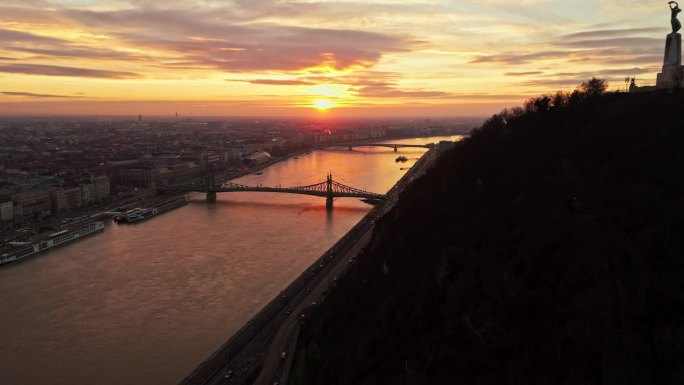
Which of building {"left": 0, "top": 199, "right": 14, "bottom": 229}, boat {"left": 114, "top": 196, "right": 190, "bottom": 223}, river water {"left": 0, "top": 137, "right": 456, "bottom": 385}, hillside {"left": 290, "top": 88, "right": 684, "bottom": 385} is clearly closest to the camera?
hillside {"left": 290, "top": 88, "right": 684, "bottom": 385}

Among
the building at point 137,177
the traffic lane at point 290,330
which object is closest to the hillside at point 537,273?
the traffic lane at point 290,330

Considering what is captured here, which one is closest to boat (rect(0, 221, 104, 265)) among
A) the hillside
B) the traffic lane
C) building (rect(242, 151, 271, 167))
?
the traffic lane

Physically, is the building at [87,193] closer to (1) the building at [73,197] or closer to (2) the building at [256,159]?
(1) the building at [73,197]

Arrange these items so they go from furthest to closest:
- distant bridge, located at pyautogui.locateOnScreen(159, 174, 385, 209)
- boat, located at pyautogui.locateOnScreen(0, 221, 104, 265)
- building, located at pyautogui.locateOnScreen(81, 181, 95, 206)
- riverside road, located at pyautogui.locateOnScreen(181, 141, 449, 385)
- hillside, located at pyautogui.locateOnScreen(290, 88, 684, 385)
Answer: building, located at pyautogui.locateOnScreen(81, 181, 95, 206), distant bridge, located at pyautogui.locateOnScreen(159, 174, 385, 209), boat, located at pyautogui.locateOnScreen(0, 221, 104, 265), riverside road, located at pyautogui.locateOnScreen(181, 141, 449, 385), hillside, located at pyautogui.locateOnScreen(290, 88, 684, 385)

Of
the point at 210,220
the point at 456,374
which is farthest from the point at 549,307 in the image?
the point at 210,220

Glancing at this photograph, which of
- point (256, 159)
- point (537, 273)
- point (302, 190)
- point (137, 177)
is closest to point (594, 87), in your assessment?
point (537, 273)

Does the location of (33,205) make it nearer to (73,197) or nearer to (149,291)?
(73,197)

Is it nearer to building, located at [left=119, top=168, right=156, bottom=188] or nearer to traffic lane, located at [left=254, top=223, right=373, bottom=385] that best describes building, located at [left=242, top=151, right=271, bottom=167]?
building, located at [left=119, top=168, right=156, bottom=188]

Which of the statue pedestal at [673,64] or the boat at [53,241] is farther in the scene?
the boat at [53,241]
